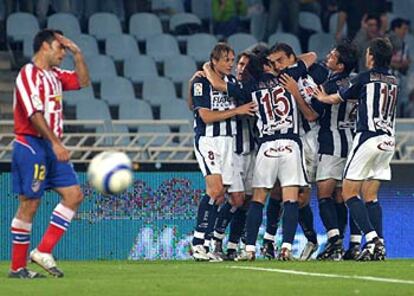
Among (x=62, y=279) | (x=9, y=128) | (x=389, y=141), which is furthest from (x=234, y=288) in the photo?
(x=9, y=128)

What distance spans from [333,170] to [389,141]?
1.02m

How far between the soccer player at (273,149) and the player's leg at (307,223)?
62 centimetres

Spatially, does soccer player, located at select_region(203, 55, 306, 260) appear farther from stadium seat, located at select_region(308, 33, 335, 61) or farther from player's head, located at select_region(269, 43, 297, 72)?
stadium seat, located at select_region(308, 33, 335, 61)

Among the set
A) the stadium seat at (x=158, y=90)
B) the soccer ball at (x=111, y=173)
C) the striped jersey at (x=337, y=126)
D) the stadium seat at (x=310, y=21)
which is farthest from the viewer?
the stadium seat at (x=310, y=21)

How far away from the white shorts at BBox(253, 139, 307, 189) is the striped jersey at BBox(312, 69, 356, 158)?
17.9 inches

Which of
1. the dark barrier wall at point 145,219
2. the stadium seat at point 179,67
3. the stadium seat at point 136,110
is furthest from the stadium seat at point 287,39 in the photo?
the dark barrier wall at point 145,219

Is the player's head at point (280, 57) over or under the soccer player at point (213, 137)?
over

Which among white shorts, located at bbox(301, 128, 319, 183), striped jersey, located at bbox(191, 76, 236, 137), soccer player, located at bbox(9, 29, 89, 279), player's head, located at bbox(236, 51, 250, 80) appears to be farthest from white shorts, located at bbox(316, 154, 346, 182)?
soccer player, located at bbox(9, 29, 89, 279)

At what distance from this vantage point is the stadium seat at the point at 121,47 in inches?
1016

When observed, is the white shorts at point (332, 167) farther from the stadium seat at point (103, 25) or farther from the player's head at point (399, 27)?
the stadium seat at point (103, 25)

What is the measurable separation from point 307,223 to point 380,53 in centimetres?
248

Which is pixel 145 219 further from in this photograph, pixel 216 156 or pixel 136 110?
pixel 136 110

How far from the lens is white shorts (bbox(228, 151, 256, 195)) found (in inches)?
660

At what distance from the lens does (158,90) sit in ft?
82.2
